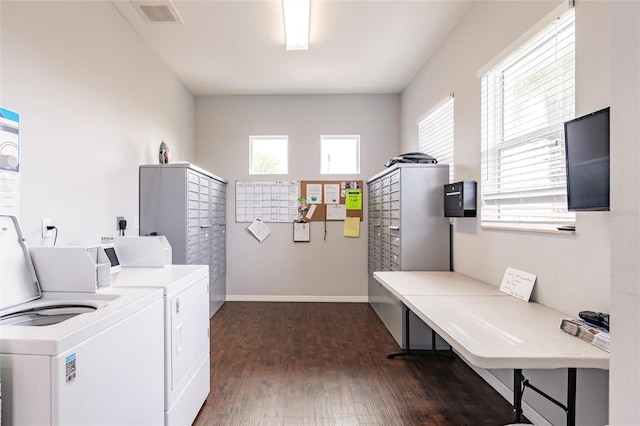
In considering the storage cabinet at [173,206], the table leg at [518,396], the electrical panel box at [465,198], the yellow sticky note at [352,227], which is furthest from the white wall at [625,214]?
the yellow sticky note at [352,227]

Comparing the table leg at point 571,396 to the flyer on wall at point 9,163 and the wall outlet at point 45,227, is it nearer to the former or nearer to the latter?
the flyer on wall at point 9,163

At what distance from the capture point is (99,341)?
1.13 meters

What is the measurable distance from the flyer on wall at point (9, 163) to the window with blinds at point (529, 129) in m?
2.80

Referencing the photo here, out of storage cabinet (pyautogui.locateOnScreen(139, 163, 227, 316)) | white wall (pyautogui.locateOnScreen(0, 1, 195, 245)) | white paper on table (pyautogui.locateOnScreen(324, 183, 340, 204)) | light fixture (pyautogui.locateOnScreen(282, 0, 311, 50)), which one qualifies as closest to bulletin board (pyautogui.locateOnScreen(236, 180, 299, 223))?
white paper on table (pyautogui.locateOnScreen(324, 183, 340, 204))

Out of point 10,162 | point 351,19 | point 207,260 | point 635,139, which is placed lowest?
point 207,260

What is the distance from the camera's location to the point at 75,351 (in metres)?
1.02

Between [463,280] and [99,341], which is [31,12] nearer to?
[99,341]

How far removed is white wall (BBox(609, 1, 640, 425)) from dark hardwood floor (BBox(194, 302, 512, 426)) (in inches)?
64.9

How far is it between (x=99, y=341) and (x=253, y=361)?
1.78 metres

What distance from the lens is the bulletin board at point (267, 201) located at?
178 inches

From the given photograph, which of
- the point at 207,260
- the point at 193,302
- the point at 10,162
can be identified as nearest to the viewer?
the point at 10,162

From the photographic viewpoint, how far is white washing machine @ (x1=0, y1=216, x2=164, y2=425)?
0.95 meters

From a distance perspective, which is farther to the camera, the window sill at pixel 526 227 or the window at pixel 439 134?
the window at pixel 439 134

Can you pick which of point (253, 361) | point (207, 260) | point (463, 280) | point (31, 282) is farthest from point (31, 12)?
point (463, 280)
